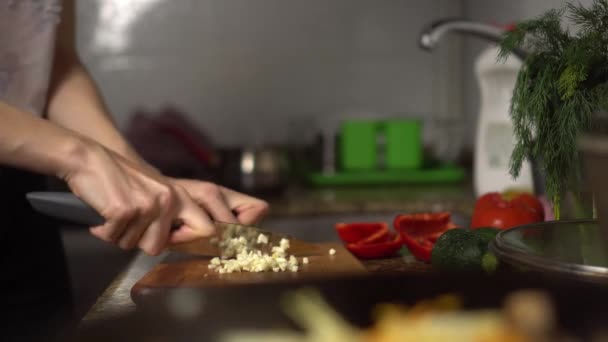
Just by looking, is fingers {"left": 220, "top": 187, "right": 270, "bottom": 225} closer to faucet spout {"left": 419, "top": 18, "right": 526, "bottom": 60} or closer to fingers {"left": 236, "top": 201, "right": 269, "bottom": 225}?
fingers {"left": 236, "top": 201, "right": 269, "bottom": 225}

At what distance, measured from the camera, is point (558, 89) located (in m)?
0.70

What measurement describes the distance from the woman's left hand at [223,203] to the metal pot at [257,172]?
0.95 m

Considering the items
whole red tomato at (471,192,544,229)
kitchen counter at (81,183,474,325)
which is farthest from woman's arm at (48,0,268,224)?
kitchen counter at (81,183,474,325)

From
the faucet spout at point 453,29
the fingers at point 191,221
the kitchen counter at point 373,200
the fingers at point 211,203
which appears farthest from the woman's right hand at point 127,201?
the kitchen counter at point 373,200

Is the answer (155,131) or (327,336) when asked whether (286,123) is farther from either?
(327,336)

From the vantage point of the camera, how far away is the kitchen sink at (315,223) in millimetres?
→ 1643

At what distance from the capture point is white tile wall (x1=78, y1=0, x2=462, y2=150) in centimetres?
246

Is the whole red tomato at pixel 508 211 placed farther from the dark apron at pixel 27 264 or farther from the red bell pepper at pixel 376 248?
the dark apron at pixel 27 264

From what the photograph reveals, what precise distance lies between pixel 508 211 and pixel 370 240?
0.20m

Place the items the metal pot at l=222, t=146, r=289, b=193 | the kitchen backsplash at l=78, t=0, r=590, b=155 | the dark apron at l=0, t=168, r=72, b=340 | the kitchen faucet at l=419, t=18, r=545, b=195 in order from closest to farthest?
the dark apron at l=0, t=168, r=72, b=340, the kitchen faucet at l=419, t=18, r=545, b=195, the metal pot at l=222, t=146, r=289, b=193, the kitchen backsplash at l=78, t=0, r=590, b=155

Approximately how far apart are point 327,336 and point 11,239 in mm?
846

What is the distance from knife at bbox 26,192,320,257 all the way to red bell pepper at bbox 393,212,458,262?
0.12 metres

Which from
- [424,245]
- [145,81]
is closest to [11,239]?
[424,245]

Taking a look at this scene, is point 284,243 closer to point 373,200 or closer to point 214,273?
point 214,273
